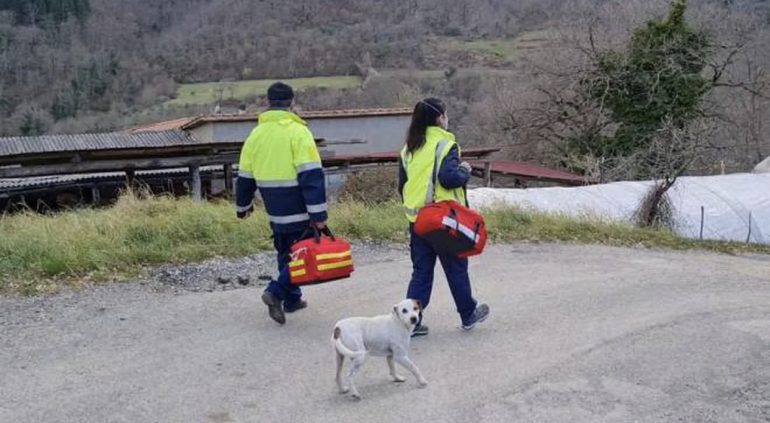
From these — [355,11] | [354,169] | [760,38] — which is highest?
[355,11]

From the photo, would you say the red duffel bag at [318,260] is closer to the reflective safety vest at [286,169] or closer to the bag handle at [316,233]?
the bag handle at [316,233]

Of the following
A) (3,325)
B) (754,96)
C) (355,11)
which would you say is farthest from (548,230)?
(355,11)

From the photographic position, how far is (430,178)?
5.46 meters

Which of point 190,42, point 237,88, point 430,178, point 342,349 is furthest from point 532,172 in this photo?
point 190,42

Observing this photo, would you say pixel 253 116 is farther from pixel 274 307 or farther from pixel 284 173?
pixel 284 173

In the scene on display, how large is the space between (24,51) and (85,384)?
79118mm

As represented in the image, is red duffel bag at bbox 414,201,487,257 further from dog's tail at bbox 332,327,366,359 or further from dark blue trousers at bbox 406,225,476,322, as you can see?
dog's tail at bbox 332,327,366,359

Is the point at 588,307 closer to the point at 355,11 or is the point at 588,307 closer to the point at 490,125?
the point at 490,125

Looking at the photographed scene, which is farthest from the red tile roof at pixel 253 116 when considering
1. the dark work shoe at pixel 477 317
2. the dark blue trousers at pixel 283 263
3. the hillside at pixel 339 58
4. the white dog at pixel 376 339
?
the white dog at pixel 376 339

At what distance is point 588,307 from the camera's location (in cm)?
685

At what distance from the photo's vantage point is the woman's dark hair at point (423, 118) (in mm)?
5469

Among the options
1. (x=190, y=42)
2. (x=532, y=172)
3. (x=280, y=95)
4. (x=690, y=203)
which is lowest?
(x=532, y=172)

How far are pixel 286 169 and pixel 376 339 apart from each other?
1.64 metres

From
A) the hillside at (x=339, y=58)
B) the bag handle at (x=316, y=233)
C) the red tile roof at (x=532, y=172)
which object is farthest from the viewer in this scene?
the hillside at (x=339, y=58)
